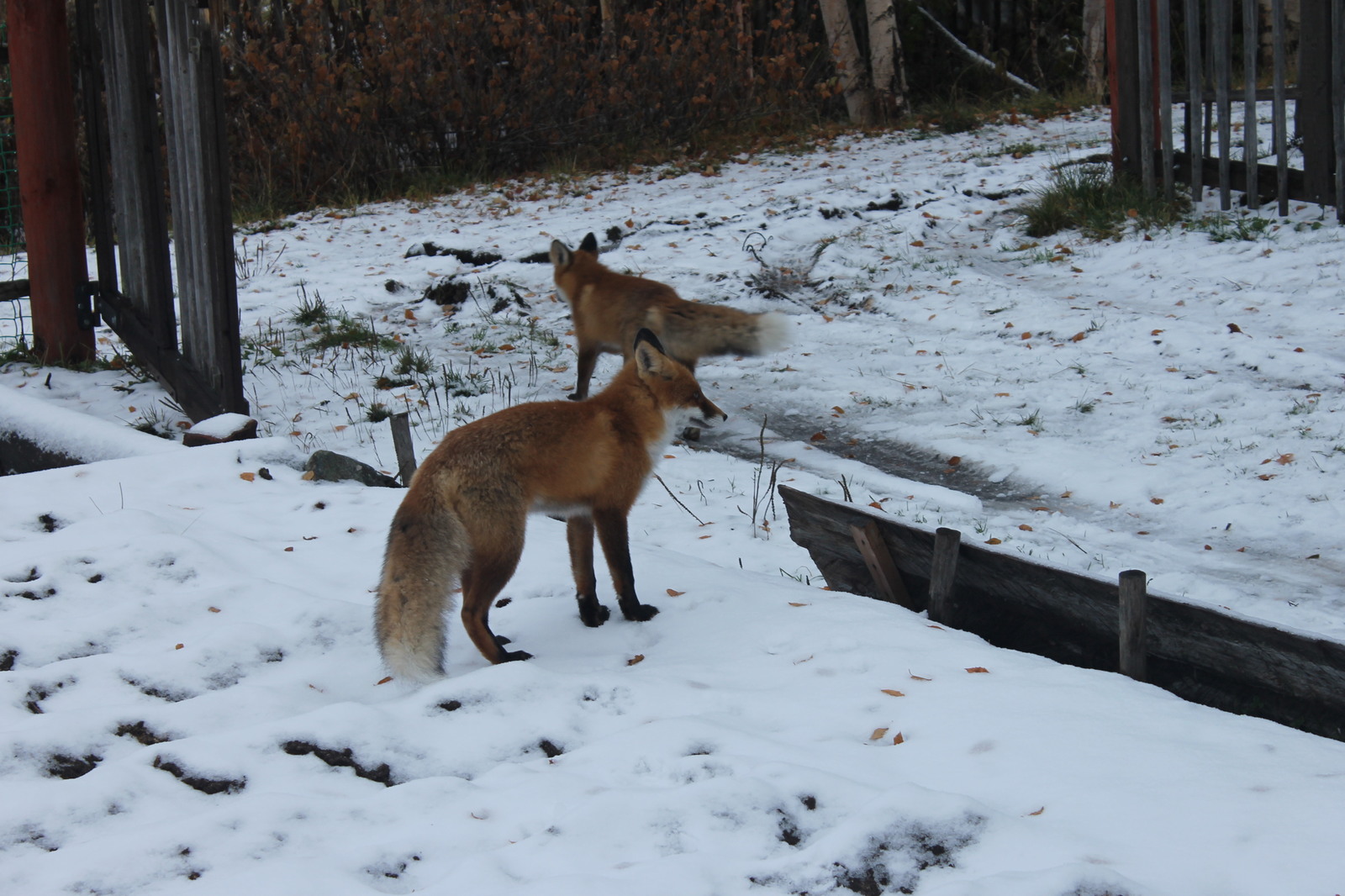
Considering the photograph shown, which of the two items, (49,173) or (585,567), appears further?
(49,173)

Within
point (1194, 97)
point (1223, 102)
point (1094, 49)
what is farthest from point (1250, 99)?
point (1094, 49)

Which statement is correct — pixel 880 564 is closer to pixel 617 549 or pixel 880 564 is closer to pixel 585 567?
pixel 617 549

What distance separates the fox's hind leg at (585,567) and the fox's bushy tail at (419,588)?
2.25ft

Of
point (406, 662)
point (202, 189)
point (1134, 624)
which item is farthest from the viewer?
point (202, 189)

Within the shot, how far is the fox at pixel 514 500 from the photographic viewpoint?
3500mm

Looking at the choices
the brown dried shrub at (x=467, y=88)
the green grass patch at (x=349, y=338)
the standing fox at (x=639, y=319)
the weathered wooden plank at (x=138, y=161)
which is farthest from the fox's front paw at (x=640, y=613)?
the brown dried shrub at (x=467, y=88)

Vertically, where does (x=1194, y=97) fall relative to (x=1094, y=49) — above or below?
below

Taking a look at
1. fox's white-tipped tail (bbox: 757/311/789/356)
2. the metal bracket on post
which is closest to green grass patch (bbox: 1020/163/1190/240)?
fox's white-tipped tail (bbox: 757/311/789/356)

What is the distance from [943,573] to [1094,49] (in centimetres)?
1669

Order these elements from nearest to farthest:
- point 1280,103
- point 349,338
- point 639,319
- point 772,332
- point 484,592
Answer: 1. point 484,592
2. point 772,332
3. point 639,319
4. point 1280,103
5. point 349,338

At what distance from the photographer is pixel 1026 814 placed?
8.87 feet

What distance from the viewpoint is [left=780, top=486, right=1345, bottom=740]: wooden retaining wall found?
3.26 metres

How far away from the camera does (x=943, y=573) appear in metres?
4.12

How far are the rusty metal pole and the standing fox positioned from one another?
3.72m
